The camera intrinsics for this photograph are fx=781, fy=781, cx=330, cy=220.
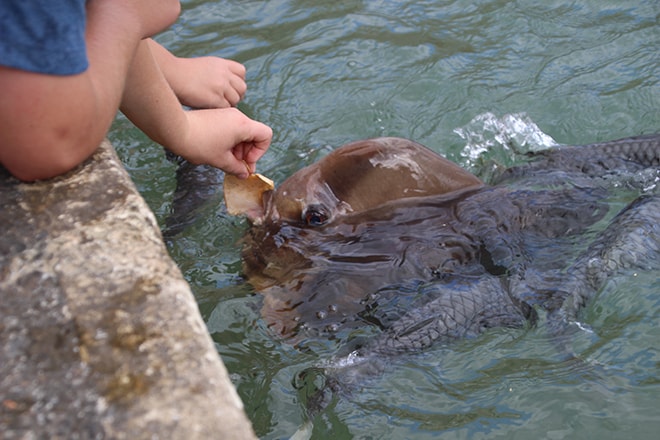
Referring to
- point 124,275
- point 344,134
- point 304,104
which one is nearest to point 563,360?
point 124,275

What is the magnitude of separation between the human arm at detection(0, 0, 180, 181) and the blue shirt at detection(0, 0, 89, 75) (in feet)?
0.11

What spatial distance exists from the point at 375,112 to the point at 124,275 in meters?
2.89

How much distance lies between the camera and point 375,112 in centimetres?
448

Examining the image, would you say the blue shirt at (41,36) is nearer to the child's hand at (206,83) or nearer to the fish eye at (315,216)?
the fish eye at (315,216)

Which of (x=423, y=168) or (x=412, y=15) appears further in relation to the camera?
(x=412, y=15)

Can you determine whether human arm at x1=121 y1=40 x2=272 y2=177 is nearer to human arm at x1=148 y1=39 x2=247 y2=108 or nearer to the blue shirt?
the blue shirt

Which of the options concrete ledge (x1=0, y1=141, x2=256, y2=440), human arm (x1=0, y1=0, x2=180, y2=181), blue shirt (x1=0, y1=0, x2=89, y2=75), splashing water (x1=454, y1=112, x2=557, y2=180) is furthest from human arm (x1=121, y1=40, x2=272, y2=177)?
splashing water (x1=454, y1=112, x2=557, y2=180)

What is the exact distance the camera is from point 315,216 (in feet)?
9.99

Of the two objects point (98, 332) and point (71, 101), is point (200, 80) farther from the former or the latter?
point (98, 332)

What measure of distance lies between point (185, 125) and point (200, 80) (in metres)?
0.89

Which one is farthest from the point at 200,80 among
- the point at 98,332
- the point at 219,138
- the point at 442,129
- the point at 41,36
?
the point at 98,332

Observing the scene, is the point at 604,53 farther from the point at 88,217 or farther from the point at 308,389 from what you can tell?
the point at 88,217

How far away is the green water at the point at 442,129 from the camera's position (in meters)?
2.69

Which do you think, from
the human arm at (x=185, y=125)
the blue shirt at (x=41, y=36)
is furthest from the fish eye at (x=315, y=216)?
the blue shirt at (x=41, y=36)
